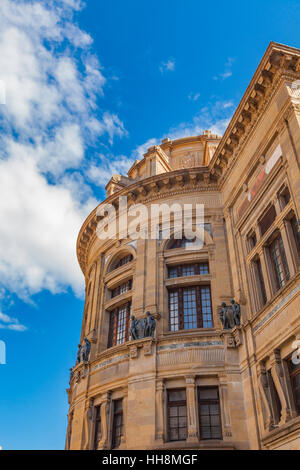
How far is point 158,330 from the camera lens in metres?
22.8

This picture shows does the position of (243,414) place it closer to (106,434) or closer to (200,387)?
(200,387)

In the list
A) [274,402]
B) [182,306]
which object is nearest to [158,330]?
[182,306]

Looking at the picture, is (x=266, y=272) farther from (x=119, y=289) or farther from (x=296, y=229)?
(x=119, y=289)

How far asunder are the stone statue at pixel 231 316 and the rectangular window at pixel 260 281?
4.91ft

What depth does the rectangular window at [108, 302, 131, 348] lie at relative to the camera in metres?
25.3

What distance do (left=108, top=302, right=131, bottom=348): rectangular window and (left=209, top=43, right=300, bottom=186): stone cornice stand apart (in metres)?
9.55

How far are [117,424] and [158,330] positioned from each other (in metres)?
5.04

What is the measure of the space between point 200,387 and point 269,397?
4.04 meters

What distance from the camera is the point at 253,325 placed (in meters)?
19.8

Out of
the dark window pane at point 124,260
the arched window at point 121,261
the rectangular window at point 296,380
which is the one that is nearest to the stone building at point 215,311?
the rectangular window at point 296,380

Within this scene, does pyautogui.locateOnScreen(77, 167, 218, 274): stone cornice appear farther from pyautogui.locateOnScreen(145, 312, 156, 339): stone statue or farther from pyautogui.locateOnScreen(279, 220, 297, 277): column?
pyautogui.locateOnScreen(279, 220, 297, 277): column

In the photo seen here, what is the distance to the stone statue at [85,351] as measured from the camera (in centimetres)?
2570

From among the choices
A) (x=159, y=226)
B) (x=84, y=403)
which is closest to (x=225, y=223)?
(x=159, y=226)

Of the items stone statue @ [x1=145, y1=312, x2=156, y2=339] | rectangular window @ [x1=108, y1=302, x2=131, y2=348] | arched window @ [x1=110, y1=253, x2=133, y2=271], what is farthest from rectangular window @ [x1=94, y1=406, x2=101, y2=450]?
arched window @ [x1=110, y1=253, x2=133, y2=271]
